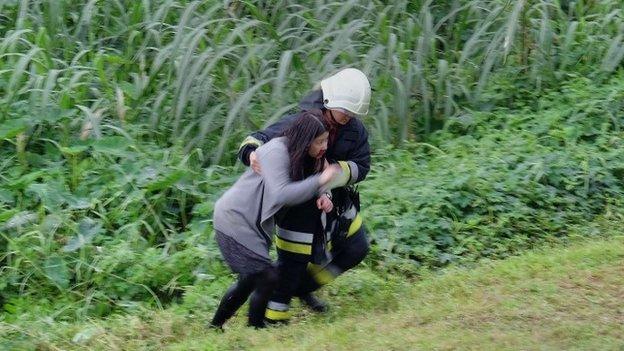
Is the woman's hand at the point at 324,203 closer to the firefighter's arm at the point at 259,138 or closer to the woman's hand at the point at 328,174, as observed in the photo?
the woman's hand at the point at 328,174

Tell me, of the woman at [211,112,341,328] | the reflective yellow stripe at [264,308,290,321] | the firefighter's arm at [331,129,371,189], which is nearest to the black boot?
the woman at [211,112,341,328]

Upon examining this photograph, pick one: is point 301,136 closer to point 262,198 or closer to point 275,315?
point 262,198

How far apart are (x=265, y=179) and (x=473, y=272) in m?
1.77

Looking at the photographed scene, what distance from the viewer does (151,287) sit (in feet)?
21.7

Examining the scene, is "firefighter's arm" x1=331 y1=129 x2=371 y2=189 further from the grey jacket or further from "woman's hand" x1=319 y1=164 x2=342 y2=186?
the grey jacket

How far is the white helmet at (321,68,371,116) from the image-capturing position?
5234mm

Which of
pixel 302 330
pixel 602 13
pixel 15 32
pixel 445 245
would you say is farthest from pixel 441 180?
pixel 15 32

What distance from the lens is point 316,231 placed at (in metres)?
5.52

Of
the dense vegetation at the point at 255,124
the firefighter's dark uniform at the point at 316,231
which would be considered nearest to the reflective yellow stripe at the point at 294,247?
the firefighter's dark uniform at the point at 316,231

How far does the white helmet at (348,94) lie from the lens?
523 cm

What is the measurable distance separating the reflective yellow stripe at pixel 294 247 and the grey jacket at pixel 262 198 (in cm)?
13

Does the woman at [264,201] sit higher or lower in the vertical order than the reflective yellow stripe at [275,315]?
higher

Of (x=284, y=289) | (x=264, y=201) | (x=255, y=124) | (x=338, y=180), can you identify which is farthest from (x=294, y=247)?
(x=255, y=124)

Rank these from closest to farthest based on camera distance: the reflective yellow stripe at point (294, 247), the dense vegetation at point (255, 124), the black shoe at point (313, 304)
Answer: the reflective yellow stripe at point (294, 247), the black shoe at point (313, 304), the dense vegetation at point (255, 124)
